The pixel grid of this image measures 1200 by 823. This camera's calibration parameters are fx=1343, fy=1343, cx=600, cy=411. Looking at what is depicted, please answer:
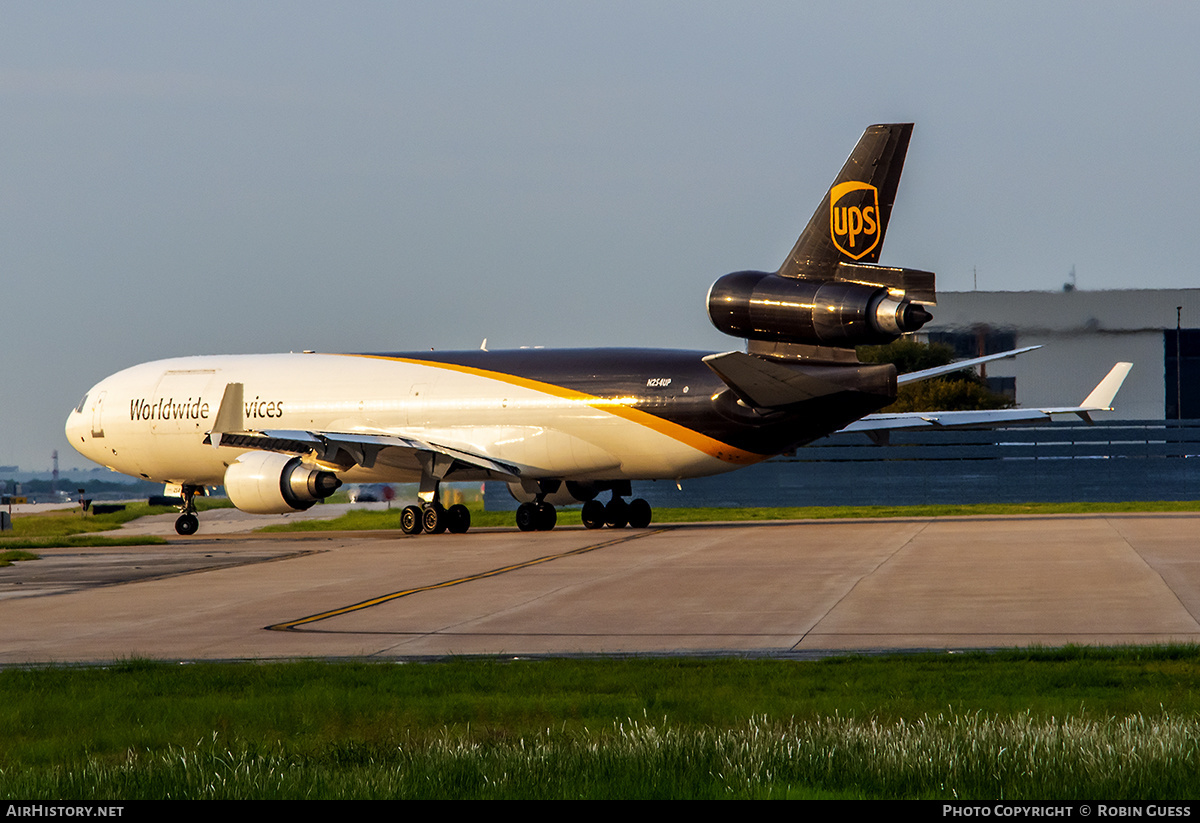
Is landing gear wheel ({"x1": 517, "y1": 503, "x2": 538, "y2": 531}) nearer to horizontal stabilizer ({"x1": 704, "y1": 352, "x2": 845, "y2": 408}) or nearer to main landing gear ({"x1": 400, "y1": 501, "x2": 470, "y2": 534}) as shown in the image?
main landing gear ({"x1": 400, "y1": 501, "x2": 470, "y2": 534})

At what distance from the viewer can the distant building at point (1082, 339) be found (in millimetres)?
69688

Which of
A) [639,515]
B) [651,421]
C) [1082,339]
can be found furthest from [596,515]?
[1082,339]

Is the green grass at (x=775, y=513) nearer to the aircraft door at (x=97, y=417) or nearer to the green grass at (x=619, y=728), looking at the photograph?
the aircraft door at (x=97, y=417)

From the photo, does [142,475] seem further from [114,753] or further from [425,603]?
[114,753]

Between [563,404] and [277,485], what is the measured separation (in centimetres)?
733

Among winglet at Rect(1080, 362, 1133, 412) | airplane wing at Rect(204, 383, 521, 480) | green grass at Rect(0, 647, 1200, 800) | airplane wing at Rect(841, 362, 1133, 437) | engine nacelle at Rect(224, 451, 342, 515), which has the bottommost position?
green grass at Rect(0, 647, 1200, 800)

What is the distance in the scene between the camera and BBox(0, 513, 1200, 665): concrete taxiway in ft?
43.4

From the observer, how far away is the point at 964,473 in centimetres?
5128

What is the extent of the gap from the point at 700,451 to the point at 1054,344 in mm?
46624

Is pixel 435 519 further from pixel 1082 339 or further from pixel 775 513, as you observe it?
pixel 1082 339

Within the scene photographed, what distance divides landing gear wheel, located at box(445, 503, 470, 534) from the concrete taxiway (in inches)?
224

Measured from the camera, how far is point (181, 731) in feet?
29.8

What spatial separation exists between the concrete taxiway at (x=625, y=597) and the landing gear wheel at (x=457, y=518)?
570 cm

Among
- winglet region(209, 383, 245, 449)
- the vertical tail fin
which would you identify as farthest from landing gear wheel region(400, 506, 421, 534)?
the vertical tail fin
